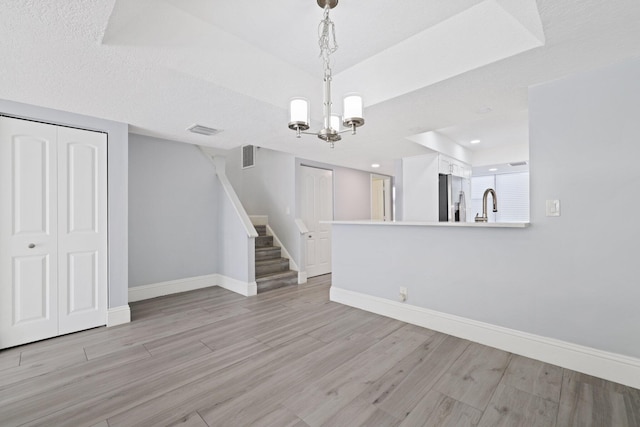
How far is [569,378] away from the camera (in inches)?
80.3

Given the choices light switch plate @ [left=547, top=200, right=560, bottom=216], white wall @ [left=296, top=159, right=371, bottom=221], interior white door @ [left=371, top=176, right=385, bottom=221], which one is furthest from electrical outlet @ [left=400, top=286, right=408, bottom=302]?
interior white door @ [left=371, top=176, right=385, bottom=221]

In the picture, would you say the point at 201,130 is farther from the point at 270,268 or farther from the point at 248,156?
the point at 248,156

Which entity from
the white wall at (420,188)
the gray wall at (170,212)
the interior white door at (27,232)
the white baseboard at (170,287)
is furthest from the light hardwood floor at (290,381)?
the white wall at (420,188)

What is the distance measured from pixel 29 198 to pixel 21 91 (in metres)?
0.98

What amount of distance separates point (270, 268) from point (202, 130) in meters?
2.55

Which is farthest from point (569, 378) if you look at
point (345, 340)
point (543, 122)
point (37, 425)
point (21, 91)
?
point (21, 91)

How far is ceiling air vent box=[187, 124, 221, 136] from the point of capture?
3451mm

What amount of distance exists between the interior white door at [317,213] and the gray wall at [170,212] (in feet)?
5.42

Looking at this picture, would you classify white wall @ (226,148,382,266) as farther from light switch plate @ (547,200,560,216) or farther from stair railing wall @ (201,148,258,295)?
light switch plate @ (547,200,560,216)

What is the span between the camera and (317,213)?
557cm

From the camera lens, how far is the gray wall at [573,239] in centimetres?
200

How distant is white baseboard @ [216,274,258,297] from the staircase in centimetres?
15

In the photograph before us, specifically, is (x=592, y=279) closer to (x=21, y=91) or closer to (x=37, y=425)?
(x=37, y=425)

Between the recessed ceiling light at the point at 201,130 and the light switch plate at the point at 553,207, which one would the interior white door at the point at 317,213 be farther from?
the light switch plate at the point at 553,207
